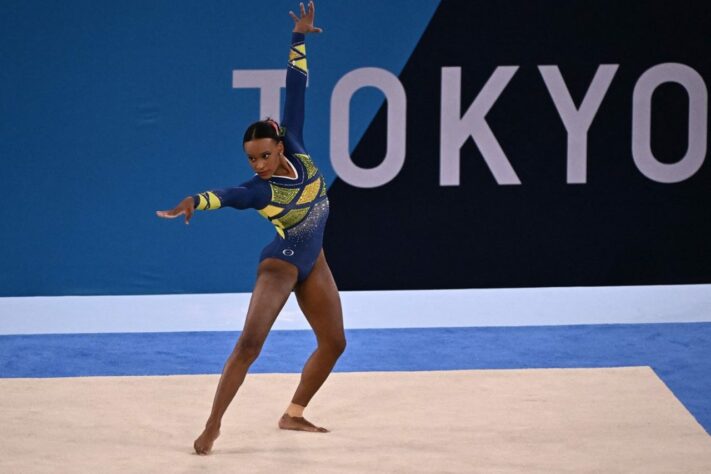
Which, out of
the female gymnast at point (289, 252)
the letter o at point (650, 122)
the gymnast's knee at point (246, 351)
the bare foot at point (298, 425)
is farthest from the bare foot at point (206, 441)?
A: the letter o at point (650, 122)

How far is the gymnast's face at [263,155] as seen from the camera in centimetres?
641

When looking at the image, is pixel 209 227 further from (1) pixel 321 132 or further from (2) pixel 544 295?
(2) pixel 544 295

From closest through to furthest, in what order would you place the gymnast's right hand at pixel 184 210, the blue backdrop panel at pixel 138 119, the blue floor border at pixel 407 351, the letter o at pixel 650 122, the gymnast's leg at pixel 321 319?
the gymnast's right hand at pixel 184 210 < the gymnast's leg at pixel 321 319 < the blue floor border at pixel 407 351 < the blue backdrop panel at pixel 138 119 < the letter o at pixel 650 122

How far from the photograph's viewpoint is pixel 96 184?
31.4ft

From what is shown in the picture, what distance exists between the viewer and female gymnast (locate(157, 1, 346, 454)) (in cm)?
642

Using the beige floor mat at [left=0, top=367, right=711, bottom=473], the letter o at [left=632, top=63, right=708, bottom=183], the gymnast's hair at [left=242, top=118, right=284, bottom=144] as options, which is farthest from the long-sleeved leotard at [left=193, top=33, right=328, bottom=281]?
the letter o at [left=632, top=63, right=708, bottom=183]

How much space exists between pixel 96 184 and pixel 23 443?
3264mm

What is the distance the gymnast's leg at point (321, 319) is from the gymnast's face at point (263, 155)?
59cm

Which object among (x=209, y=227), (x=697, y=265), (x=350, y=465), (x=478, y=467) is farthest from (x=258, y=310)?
(x=697, y=265)

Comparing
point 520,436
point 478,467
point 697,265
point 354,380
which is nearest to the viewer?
point 478,467

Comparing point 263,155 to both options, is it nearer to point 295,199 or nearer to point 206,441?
point 295,199

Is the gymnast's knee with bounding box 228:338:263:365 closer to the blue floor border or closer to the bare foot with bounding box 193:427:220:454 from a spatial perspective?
the bare foot with bounding box 193:427:220:454

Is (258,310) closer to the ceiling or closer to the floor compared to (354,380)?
closer to the ceiling

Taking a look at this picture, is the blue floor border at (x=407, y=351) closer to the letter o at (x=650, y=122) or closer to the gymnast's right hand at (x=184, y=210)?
the letter o at (x=650, y=122)
